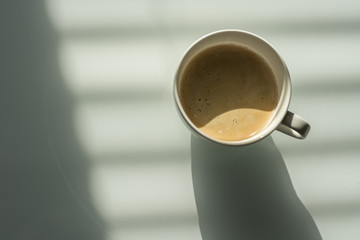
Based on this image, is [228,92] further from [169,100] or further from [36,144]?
[36,144]

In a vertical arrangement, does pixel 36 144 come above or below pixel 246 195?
above

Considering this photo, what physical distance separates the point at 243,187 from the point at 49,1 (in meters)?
0.59

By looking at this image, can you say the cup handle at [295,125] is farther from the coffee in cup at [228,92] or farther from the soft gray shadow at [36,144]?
the soft gray shadow at [36,144]

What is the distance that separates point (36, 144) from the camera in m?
1.03

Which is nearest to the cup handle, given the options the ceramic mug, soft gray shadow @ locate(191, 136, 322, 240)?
the ceramic mug

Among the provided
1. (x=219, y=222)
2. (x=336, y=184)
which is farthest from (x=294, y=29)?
(x=219, y=222)

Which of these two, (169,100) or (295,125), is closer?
(295,125)

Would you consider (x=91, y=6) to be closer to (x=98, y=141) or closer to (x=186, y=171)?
(x=98, y=141)

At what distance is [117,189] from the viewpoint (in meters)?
1.03

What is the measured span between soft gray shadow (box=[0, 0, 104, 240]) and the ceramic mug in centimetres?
27

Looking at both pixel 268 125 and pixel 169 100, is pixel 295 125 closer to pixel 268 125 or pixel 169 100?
pixel 268 125

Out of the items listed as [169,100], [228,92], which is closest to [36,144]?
[169,100]

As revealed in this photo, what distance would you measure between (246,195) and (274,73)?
266mm

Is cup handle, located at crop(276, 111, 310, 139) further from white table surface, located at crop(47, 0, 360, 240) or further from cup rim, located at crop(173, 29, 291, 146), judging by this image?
white table surface, located at crop(47, 0, 360, 240)
